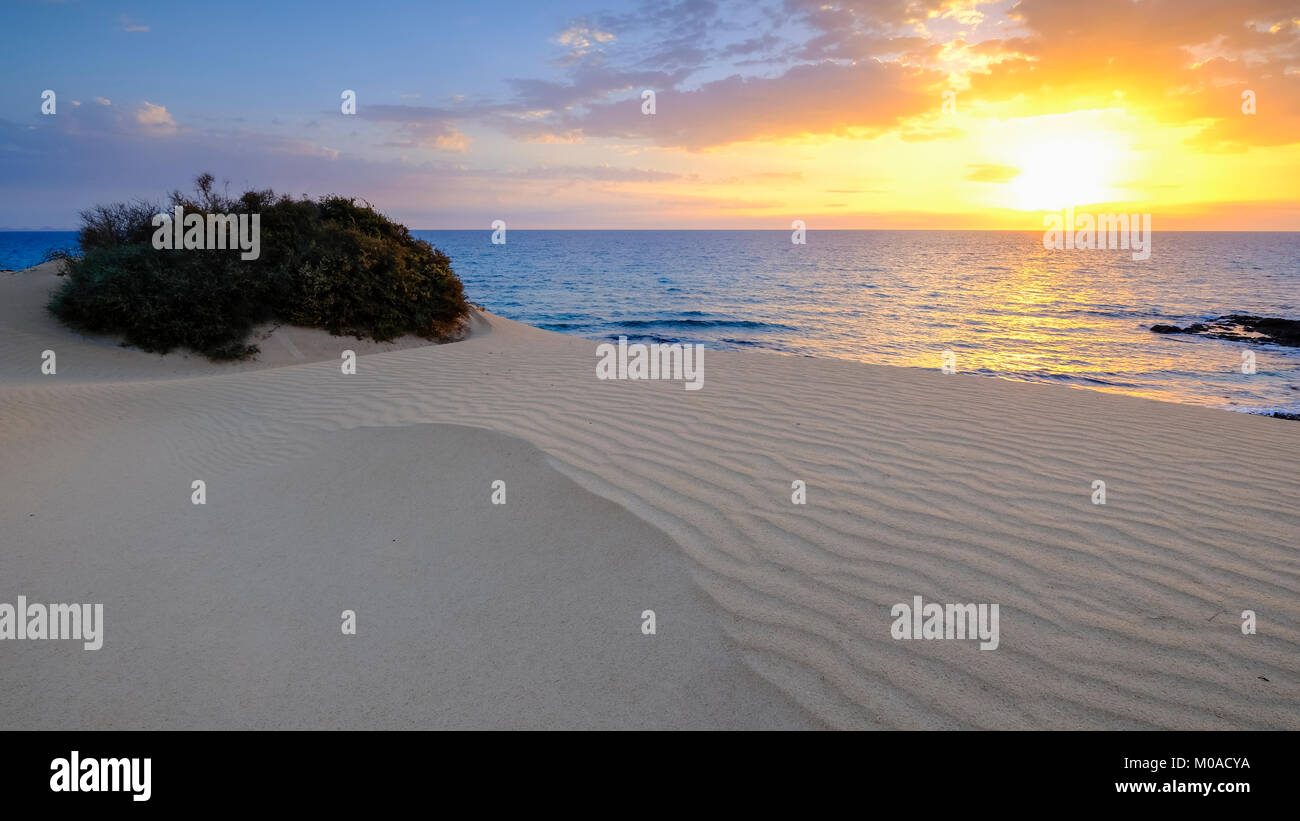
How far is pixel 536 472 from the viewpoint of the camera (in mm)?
5176

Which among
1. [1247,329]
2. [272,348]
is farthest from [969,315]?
[272,348]

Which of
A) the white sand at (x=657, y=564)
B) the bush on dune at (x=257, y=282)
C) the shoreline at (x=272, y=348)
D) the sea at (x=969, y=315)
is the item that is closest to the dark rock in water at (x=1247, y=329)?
the sea at (x=969, y=315)

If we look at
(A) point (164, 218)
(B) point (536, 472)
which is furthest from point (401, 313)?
(B) point (536, 472)

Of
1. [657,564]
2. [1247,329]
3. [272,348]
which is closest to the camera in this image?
[657,564]

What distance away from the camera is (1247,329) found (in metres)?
21.7

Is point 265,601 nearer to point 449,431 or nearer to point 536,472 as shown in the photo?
point 536,472

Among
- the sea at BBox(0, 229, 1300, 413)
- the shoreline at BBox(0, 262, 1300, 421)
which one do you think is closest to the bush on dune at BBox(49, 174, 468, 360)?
the shoreline at BBox(0, 262, 1300, 421)

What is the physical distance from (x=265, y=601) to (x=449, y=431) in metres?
2.56

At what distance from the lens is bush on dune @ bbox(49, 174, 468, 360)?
1241 centimetres

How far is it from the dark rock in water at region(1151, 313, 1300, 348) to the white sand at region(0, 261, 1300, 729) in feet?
57.4

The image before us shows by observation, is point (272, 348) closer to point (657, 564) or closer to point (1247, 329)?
point (657, 564)

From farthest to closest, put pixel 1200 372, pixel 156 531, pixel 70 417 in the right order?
pixel 1200 372 → pixel 70 417 → pixel 156 531

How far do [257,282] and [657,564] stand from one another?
12.8m
